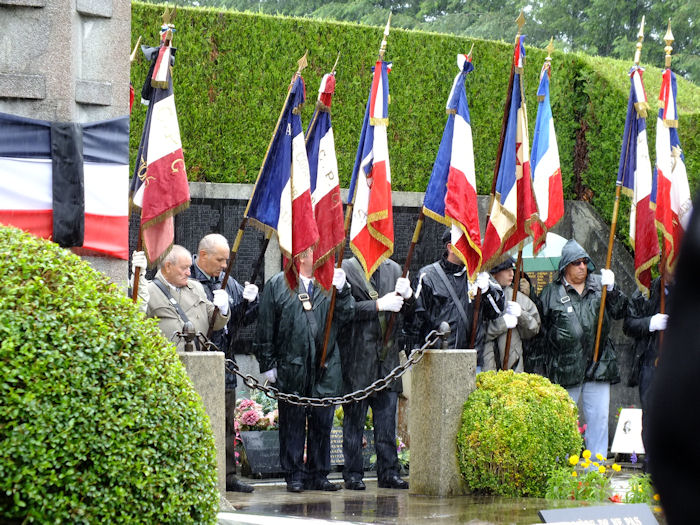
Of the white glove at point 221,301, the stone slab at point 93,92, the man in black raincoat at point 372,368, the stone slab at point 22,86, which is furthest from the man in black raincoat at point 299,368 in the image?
the stone slab at point 22,86

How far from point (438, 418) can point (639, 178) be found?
434cm

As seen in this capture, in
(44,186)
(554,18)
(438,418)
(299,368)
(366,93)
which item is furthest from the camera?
(554,18)

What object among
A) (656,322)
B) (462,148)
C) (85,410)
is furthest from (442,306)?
→ (85,410)

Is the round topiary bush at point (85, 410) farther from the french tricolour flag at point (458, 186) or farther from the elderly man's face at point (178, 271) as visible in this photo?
the french tricolour flag at point (458, 186)

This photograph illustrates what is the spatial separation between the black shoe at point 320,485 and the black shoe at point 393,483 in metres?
0.44

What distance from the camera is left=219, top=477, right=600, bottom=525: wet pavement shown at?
24.3ft

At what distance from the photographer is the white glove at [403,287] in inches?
385

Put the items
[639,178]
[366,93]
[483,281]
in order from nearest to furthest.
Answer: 1. [483,281]
2. [639,178]
3. [366,93]

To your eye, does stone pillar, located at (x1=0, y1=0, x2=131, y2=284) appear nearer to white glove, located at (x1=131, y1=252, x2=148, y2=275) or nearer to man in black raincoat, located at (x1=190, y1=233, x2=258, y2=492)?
white glove, located at (x1=131, y1=252, x2=148, y2=275)

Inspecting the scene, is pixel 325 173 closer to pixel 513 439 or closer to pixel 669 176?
pixel 513 439

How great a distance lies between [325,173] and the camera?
9.86m

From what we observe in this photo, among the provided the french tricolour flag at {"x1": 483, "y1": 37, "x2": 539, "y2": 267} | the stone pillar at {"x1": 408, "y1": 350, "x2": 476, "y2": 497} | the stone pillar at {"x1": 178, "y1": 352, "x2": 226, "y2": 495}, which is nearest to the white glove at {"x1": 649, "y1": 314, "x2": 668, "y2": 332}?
the french tricolour flag at {"x1": 483, "y1": 37, "x2": 539, "y2": 267}

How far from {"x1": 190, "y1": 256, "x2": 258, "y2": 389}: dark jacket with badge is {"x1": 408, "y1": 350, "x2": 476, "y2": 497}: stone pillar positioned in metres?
1.76

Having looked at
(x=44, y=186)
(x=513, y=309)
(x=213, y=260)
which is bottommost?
(x=513, y=309)
